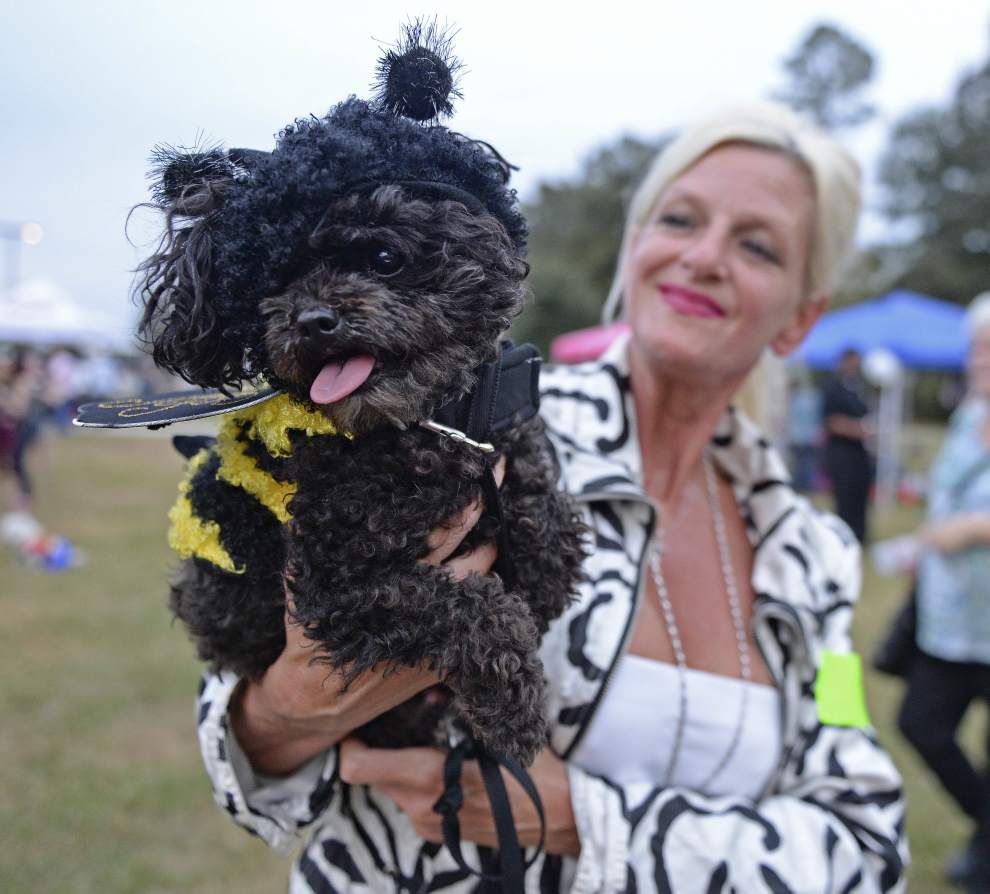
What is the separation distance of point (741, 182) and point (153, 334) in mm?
1311

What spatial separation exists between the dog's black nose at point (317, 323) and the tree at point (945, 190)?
1577 inches

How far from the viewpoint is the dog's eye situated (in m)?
1.03

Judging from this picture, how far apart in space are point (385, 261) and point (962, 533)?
3205 mm

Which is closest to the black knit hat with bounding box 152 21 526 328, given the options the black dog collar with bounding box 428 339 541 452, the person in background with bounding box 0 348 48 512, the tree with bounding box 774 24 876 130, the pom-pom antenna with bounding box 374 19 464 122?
the pom-pom antenna with bounding box 374 19 464 122

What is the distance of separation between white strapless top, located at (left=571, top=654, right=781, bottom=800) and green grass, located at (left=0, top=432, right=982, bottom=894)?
885 mm

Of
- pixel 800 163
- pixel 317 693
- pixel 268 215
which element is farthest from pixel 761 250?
pixel 317 693

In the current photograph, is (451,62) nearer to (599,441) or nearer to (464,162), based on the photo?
(464,162)

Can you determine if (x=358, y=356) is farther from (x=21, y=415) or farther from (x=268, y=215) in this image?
(x=21, y=415)

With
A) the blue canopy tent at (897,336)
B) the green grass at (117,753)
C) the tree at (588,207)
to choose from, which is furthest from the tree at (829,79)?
the green grass at (117,753)

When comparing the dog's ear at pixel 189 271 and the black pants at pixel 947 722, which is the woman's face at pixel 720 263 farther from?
the black pants at pixel 947 722

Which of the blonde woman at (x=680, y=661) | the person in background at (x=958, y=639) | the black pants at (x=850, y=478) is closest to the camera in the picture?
the blonde woman at (x=680, y=661)

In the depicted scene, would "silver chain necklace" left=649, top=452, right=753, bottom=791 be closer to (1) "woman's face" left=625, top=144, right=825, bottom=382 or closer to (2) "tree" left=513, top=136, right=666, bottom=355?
(1) "woman's face" left=625, top=144, right=825, bottom=382

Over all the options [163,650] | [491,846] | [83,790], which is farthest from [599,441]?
[163,650]

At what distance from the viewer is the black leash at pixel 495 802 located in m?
1.32
